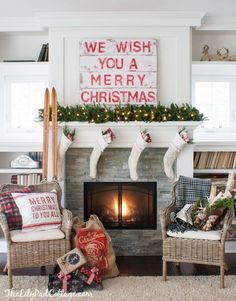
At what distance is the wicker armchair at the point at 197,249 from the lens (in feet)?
12.4

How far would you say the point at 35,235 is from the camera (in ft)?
12.5

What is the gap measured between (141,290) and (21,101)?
9.56 ft

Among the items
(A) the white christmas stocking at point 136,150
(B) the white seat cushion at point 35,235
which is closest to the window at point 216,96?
(A) the white christmas stocking at point 136,150

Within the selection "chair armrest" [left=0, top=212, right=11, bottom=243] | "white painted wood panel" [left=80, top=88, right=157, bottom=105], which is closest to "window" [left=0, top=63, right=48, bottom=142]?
"white painted wood panel" [left=80, top=88, right=157, bottom=105]

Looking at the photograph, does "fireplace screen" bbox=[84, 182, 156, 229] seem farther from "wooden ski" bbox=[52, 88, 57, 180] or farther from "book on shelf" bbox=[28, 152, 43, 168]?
"book on shelf" bbox=[28, 152, 43, 168]

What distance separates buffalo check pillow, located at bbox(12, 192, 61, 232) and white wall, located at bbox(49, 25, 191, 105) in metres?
1.26

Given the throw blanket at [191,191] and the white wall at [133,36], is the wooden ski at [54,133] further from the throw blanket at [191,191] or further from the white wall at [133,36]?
the throw blanket at [191,191]

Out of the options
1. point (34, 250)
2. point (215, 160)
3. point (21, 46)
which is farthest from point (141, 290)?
point (21, 46)

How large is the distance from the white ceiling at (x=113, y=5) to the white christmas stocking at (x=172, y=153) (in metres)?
1.33

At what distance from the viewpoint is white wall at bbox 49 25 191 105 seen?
4.77m

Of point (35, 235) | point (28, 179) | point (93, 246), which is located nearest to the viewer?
point (35, 235)

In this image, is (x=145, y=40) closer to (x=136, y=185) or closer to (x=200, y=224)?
(x=136, y=185)

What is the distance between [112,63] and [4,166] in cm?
182

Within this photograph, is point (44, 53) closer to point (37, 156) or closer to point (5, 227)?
point (37, 156)
